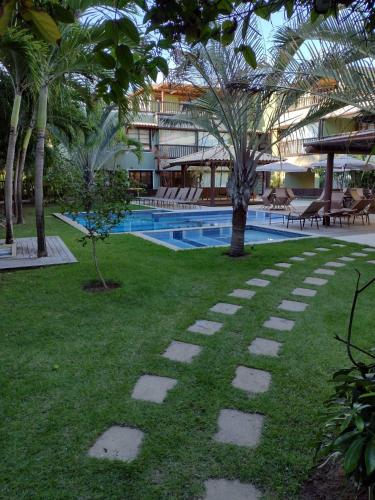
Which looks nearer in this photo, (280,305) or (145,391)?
(145,391)

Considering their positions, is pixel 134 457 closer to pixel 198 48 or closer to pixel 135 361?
pixel 135 361

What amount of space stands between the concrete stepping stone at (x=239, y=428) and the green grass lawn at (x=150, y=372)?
59 millimetres

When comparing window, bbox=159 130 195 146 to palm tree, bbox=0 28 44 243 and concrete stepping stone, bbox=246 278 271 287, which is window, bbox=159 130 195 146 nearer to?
palm tree, bbox=0 28 44 243

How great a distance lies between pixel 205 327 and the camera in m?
4.43

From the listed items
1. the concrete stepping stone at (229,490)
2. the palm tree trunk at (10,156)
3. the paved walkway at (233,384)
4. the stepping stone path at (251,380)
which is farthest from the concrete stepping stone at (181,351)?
the palm tree trunk at (10,156)

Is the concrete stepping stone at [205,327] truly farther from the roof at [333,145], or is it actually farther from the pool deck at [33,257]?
the roof at [333,145]

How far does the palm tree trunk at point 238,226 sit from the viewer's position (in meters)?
8.13

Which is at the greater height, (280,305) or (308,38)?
(308,38)

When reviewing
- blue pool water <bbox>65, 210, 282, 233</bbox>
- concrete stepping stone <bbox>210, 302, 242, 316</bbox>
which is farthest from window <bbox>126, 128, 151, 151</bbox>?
concrete stepping stone <bbox>210, 302, 242, 316</bbox>

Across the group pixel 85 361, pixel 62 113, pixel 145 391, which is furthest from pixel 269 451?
pixel 62 113

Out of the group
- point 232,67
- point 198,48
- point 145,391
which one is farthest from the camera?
point 232,67

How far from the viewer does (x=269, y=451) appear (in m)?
2.39

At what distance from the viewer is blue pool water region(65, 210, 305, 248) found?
474 inches

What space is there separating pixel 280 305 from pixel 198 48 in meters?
4.52
